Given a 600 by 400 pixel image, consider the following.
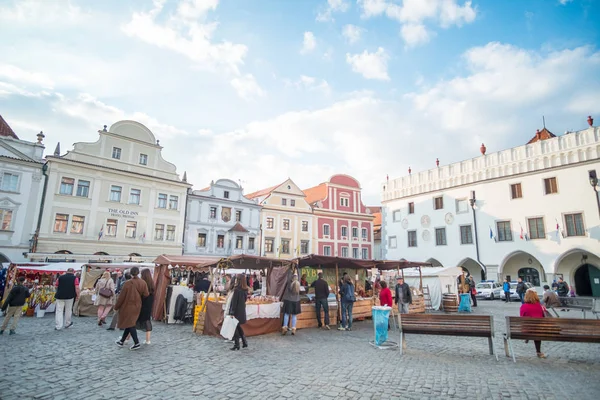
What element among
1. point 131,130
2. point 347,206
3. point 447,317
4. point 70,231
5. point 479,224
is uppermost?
point 131,130

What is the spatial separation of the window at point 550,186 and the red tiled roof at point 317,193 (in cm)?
2193

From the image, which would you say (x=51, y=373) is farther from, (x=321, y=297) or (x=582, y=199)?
(x=582, y=199)

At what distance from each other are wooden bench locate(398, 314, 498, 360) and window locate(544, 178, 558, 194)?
26272mm

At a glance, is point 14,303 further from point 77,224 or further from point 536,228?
point 536,228

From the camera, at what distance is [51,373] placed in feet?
20.2

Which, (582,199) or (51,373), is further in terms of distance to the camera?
(582,199)

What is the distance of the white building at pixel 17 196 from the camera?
23.5m

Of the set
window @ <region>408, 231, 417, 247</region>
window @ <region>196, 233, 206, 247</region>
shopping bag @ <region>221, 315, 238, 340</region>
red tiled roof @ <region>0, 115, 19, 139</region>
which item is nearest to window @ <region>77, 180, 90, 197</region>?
red tiled roof @ <region>0, 115, 19, 139</region>

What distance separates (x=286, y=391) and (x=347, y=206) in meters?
37.7

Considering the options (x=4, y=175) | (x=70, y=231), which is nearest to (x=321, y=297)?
(x=70, y=231)

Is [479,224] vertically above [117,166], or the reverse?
[117,166]

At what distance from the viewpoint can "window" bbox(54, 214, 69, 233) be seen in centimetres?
2520

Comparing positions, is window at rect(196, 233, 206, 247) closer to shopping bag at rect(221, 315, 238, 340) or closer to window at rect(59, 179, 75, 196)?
window at rect(59, 179, 75, 196)

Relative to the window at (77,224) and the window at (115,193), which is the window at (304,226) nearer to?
the window at (115,193)
